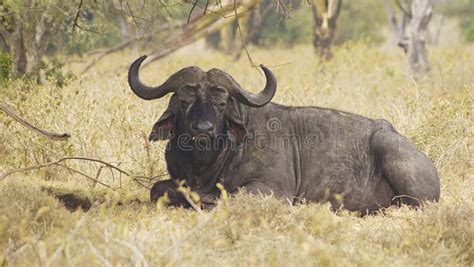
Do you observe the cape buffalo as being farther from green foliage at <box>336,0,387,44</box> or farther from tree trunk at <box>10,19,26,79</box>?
green foliage at <box>336,0,387,44</box>

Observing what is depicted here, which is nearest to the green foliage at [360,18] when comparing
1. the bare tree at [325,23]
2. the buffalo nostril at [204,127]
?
the bare tree at [325,23]

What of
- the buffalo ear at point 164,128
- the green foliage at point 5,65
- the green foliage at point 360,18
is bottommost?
the green foliage at point 360,18

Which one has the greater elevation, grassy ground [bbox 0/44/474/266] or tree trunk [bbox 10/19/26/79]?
tree trunk [bbox 10/19/26/79]

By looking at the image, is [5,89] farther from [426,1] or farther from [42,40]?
[426,1]

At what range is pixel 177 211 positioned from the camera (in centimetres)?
764

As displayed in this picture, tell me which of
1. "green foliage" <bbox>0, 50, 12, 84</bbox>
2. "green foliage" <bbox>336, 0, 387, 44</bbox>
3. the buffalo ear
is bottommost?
"green foliage" <bbox>336, 0, 387, 44</bbox>

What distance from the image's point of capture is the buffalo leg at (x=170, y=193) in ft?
26.5

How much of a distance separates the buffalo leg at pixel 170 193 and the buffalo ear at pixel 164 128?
0.39m

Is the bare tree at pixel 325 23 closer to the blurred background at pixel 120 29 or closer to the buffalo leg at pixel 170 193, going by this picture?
the blurred background at pixel 120 29

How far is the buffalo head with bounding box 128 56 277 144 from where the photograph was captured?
770 cm

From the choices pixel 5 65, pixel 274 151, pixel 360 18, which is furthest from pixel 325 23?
pixel 360 18

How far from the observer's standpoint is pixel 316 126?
8578 millimetres

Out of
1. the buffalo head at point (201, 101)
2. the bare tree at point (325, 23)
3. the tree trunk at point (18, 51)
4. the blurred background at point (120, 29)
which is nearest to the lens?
the buffalo head at point (201, 101)

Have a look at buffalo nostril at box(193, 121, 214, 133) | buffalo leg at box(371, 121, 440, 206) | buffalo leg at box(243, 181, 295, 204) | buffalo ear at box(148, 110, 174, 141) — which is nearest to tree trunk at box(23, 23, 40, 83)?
buffalo ear at box(148, 110, 174, 141)
